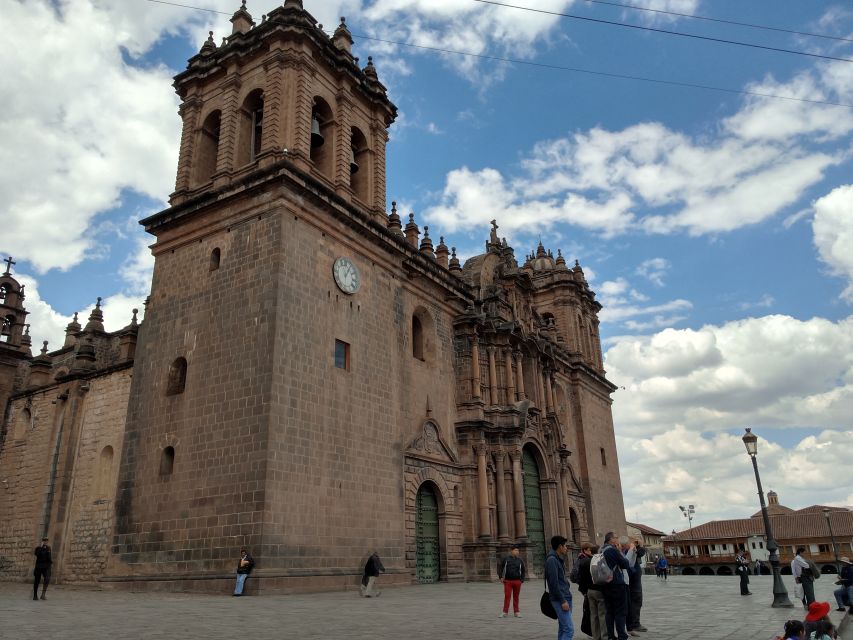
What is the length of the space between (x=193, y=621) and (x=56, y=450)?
1624 centimetres

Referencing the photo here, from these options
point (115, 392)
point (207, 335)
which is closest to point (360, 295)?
point (207, 335)

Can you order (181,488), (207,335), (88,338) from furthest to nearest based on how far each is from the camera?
(88,338) < (207,335) < (181,488)

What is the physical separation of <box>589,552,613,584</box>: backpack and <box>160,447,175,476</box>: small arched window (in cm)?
1154

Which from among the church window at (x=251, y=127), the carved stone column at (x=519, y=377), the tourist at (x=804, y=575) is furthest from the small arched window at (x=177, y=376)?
the tourist at (x=804, y=575)

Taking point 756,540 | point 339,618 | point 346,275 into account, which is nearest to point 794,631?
point 339,618

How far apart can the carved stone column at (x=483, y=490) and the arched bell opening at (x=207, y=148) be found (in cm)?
1223

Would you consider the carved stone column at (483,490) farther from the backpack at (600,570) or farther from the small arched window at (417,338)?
the backpack at (600,570)

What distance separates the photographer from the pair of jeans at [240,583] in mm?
12992

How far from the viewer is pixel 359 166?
21516 millimetres

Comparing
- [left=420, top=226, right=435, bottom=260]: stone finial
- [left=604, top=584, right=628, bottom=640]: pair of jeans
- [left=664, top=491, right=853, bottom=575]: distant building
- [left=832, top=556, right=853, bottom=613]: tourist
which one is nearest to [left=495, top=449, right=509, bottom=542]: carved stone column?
[left=420, top=226, right=435, bottom=260]: stone finial

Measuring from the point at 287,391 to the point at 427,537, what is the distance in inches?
301

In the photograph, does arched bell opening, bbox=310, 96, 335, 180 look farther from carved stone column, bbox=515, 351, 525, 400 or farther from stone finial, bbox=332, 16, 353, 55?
carved stone column, bbox=515, 351, 525, 400

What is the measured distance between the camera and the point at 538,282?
124ft

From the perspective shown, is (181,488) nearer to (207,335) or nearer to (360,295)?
(207,335)
